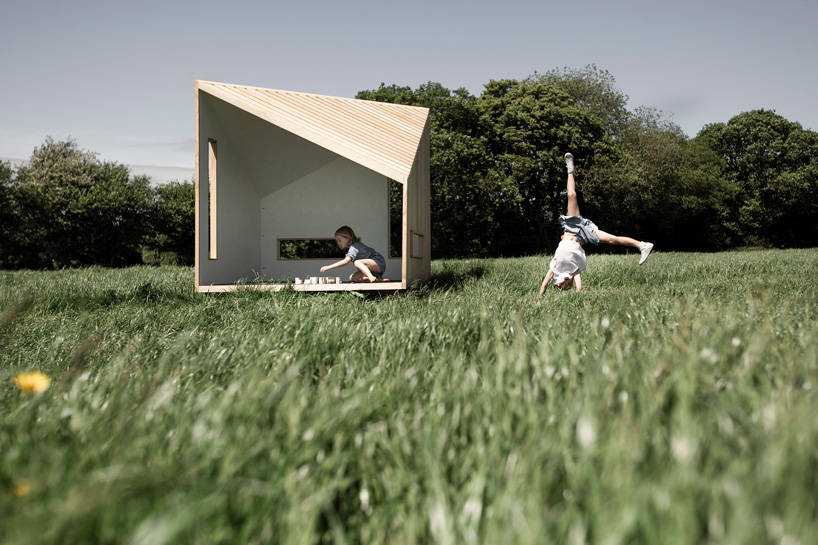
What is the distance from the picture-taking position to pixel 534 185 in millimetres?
28438

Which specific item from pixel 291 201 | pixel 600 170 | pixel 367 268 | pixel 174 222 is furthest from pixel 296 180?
pixel 600 170

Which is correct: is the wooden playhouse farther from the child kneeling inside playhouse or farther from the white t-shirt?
the white t-shirt

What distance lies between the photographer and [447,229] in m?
24.8

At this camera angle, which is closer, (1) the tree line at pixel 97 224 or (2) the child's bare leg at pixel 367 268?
(2) the child's bare leg at pixel 367 268

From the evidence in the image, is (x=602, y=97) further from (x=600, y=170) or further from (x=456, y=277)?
(x=456, y=277)

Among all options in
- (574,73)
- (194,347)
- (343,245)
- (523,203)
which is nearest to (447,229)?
(523,203)

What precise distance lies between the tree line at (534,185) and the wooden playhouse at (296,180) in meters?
10.6

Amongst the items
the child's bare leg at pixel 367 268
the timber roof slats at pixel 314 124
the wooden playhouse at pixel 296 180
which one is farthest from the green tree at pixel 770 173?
the timber roof slats at pixel 314 124

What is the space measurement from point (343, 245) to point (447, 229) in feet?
51.3

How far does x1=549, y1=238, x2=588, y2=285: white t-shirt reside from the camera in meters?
7.71

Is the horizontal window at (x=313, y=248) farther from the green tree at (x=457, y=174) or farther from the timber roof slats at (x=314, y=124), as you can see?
the timber roof slats at (x=314, y=124)

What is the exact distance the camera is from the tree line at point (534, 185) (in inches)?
906

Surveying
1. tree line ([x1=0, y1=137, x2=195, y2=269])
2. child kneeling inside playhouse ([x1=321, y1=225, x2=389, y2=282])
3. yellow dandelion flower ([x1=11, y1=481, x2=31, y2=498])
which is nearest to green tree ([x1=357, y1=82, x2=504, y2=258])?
tree line ([x1=0, y1=137, x2=195, y2=269])

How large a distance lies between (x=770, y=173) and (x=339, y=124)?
113 ft
